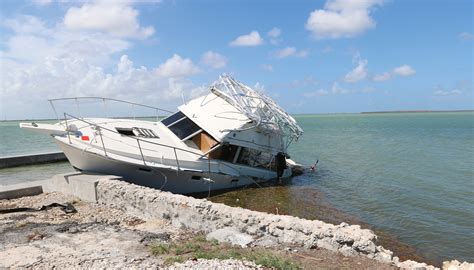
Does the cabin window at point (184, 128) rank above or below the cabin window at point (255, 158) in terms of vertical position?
above

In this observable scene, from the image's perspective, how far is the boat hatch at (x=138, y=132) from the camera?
13.7 m

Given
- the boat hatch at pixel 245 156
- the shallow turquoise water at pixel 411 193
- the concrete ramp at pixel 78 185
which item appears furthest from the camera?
the boat hatch at pixel 245 156

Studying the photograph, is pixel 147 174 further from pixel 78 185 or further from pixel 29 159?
pixel 29 159

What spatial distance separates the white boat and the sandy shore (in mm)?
3492

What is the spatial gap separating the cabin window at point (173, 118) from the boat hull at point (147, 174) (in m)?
2.99

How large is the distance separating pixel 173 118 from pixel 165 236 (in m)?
8.81

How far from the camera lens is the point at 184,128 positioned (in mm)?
14938

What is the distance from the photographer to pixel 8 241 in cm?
687

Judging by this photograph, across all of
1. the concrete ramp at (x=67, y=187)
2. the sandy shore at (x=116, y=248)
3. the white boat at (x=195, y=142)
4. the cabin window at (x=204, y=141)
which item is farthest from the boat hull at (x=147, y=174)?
the sandy shore at (x=116, y=248)

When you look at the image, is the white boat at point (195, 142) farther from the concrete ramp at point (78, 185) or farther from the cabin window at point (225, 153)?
the concrete ramp at point (78, 185)

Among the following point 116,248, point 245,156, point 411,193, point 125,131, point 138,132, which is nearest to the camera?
point 116,248

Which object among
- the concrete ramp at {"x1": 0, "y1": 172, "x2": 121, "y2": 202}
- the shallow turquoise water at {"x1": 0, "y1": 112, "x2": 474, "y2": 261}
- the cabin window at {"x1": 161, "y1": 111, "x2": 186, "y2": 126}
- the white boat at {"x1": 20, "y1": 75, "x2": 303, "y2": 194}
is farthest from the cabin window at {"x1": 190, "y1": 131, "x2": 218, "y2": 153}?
the shallow turquoise water at {"x1": 0, "y1": 112, "x2": 474, "y2": 261}

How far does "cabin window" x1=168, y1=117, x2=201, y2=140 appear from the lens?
14.7 m

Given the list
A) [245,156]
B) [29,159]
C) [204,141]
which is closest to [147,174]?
[204,141]
